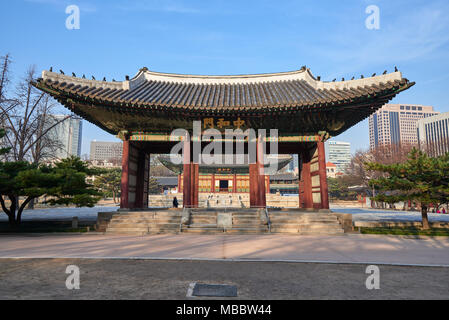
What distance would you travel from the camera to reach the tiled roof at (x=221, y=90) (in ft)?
39.9

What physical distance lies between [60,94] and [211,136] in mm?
7591

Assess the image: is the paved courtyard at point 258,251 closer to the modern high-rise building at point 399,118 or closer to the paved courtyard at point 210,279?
the paved courtyard at point 210,279

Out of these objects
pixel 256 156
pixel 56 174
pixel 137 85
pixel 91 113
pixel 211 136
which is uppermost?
pixel 137 85

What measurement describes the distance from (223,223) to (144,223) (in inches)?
144

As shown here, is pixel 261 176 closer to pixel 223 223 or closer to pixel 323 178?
pixel 323 178

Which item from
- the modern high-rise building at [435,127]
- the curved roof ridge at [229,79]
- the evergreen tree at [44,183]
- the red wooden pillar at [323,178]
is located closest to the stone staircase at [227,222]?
the red wooden pillar at [323,178]

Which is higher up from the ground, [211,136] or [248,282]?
[211,136]

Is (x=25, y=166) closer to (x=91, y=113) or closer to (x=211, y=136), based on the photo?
(x=91, y=113)

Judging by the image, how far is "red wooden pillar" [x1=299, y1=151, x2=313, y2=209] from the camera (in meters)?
15.8

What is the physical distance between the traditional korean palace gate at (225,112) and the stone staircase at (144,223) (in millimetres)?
1432

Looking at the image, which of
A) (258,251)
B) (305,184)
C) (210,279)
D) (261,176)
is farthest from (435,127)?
(210,279)
